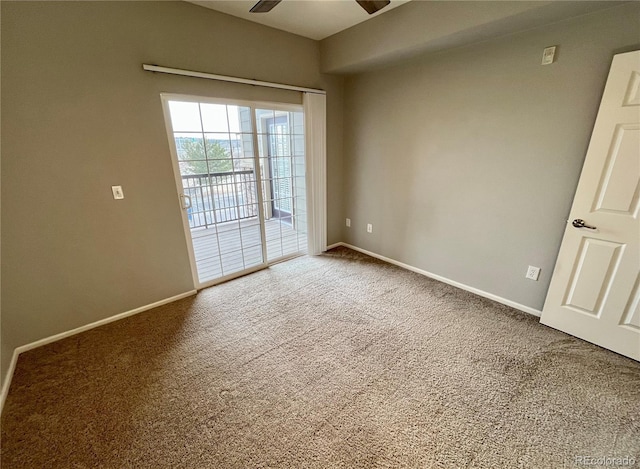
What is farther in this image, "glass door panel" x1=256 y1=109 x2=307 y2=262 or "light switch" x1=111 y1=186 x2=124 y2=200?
"glass door panel" x1=256 y1=109 x2=307 y2=262

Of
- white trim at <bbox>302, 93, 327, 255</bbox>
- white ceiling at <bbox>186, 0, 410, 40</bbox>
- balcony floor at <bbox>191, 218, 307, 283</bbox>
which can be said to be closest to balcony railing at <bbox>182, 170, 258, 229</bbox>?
balcony floor at <bbox>191, 218, 307, 283</bbox>

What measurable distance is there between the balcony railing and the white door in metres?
2.92

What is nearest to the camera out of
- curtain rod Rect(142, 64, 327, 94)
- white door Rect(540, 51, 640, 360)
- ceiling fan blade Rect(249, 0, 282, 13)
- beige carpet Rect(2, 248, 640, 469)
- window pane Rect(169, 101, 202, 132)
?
beige carpet Rect(2, 248, 640, 469)

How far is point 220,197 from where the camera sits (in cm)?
298

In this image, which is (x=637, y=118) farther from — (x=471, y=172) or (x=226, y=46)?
(x=226, y=46)

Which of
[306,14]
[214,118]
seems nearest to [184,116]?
[214,118]

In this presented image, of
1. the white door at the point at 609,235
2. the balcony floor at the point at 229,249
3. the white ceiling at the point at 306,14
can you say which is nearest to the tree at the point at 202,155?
the balcony floor at the point at 229,249

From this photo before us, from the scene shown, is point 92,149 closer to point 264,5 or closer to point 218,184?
point 218,184

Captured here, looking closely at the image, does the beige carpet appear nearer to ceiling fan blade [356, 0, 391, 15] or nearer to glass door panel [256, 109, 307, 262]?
glass door panel [256, 109, 307, 262]

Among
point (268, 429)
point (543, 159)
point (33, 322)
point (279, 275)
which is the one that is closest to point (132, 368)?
point (33, 322)

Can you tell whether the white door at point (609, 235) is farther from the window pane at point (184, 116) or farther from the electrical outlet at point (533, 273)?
the window pane at point (184, 116)

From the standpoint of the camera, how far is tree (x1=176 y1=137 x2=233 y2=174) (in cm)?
256

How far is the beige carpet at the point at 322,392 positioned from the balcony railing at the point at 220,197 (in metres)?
0.98

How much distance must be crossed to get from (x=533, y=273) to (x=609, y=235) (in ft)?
2.02
